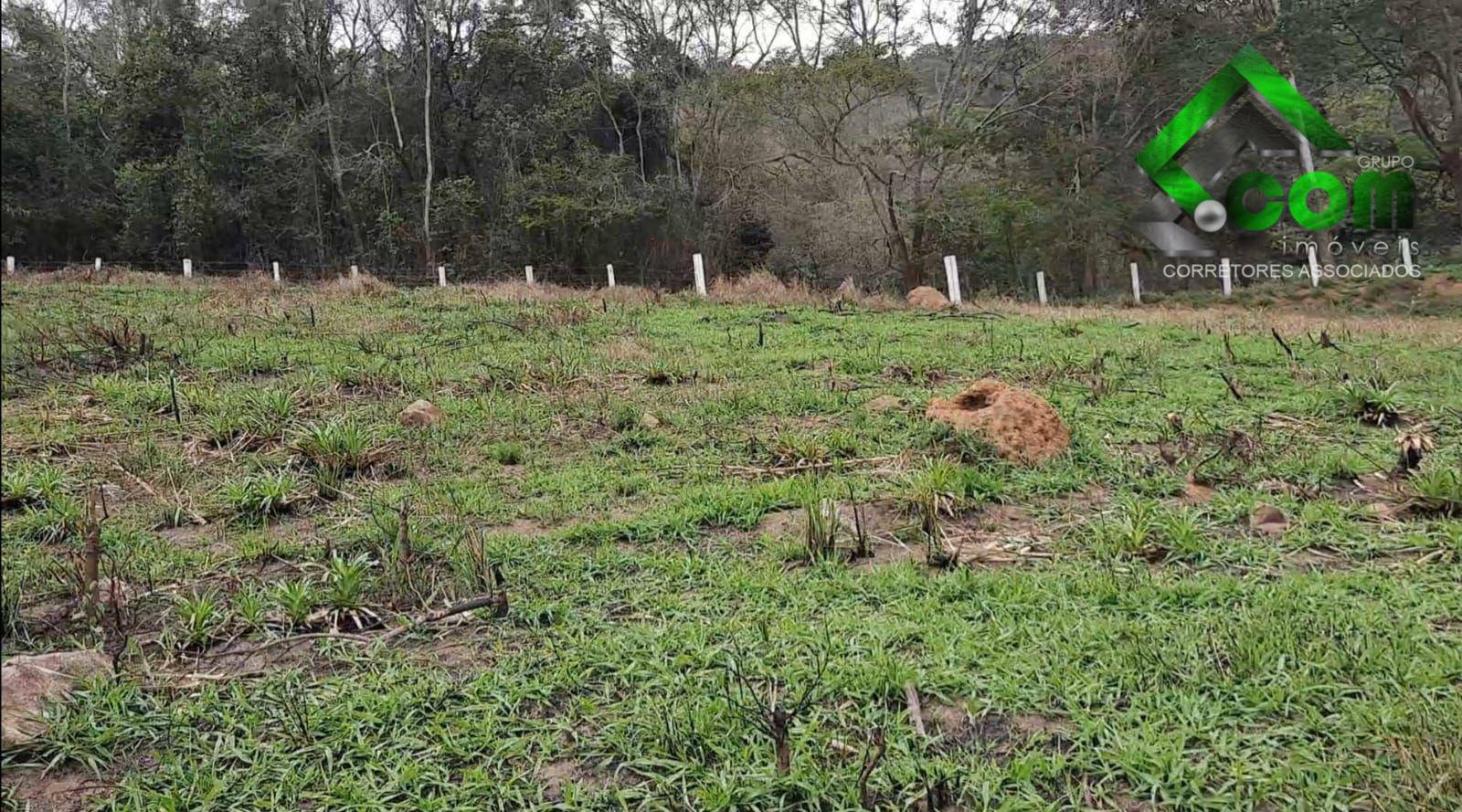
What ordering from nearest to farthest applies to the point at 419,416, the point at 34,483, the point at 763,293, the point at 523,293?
the point at 34,483 < the point at 419,416 < the point at 523,293 < the point at 763,293

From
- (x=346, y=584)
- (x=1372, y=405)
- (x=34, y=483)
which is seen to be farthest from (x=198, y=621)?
(x=1372, y=405)

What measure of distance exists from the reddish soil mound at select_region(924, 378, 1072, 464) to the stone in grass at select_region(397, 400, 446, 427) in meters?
2.76

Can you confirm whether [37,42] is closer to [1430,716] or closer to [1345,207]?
[1430,716]

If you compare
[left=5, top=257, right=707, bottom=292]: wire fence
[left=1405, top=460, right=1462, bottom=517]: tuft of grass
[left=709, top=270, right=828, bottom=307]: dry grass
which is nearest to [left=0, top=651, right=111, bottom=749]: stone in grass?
[left=1405, top=460, right=1462, bottom=517]: tuft of grass

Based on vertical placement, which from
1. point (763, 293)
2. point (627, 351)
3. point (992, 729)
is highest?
point (763, 293)

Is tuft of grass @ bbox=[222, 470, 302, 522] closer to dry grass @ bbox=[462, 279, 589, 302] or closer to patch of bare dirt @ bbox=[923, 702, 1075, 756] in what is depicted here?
patch of bare dirt @ bbox=[923, 702, 1075, 756]

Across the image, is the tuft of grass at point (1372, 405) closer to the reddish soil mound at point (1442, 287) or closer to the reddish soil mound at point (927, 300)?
the reddish soil mound at point (927, 300)

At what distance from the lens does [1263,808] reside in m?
1.70

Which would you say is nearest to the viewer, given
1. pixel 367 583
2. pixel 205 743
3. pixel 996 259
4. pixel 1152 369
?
pixel 205 743

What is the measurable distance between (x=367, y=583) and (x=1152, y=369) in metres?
5.69

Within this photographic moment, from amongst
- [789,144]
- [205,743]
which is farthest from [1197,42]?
[205,743]

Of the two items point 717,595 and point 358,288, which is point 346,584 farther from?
point 358,288

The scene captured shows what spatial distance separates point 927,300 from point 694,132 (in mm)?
10561

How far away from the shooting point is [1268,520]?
126 inches
